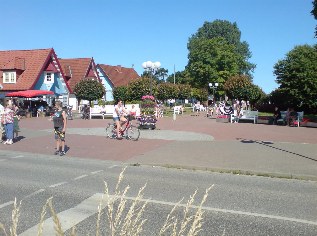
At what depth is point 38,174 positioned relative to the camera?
938 centimetres

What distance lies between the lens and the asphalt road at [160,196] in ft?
17.9

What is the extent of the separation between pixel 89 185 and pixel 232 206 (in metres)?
3.17

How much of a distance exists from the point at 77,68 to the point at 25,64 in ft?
42.3

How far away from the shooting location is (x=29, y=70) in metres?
43.3

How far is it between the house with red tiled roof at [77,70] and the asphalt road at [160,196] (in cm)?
4479

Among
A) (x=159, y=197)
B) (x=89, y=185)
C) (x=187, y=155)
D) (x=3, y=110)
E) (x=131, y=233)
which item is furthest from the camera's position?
(x=3, y=110)

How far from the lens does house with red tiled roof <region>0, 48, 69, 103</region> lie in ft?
139

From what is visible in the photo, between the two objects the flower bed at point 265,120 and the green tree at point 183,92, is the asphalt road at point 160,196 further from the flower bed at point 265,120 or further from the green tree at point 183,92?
the green tree at point 183,92

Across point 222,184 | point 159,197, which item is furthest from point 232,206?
point 222,184

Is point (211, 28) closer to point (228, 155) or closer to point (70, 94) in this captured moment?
point (70, 94)

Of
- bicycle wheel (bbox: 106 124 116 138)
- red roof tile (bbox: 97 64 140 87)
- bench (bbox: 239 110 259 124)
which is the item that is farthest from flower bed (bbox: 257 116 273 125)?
red roof tile (bbox: 97 64 140 87)

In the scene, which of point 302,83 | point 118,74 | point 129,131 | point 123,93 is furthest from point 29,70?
point 129,131

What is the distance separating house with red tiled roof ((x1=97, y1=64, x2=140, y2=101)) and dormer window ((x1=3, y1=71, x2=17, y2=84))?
24436 mm

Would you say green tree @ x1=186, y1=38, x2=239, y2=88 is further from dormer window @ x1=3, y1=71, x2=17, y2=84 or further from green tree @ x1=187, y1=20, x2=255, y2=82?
dormer window @ x1=3, y1=71, x2=17, y2=84
